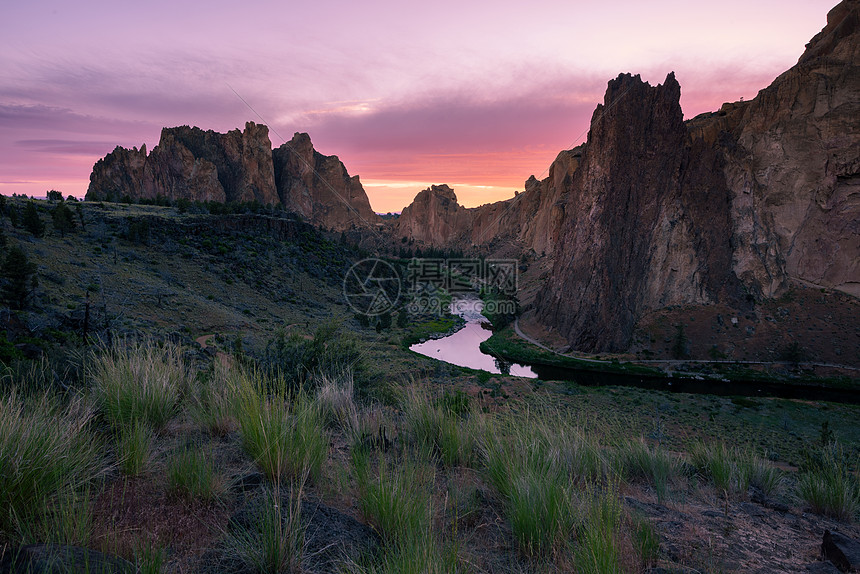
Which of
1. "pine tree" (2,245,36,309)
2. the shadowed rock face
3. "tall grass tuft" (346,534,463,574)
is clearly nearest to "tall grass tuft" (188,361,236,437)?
"tall grass tuft" (346,534,463,574)

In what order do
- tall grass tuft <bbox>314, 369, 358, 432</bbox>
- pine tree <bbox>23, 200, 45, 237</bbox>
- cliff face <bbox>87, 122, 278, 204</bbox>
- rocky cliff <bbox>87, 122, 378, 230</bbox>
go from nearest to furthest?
tall grass tuft <bbox>314, 369, 358, 432</bbox> → pine tree <bbox>23, 200, 45, 237</bbox> → cliff face <bbox>87, 122, 278, 204</bbox> → rocky cliff <bbox>87, 122, 378, 230</bbox>

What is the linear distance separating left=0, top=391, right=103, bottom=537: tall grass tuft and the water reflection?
131ft

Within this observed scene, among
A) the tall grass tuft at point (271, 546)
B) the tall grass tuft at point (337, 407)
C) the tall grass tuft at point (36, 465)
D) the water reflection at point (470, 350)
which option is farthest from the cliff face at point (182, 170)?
the tall grass tuft at point (271, 546)

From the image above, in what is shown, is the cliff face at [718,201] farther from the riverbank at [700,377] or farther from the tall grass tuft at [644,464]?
the tall grass tuft at [644,464]

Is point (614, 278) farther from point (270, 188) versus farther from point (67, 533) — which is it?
point (270, 188)

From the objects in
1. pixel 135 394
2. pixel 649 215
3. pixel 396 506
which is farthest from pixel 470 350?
pixel 396 506

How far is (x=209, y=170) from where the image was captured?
129750 mm

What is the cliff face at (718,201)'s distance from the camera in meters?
51.0

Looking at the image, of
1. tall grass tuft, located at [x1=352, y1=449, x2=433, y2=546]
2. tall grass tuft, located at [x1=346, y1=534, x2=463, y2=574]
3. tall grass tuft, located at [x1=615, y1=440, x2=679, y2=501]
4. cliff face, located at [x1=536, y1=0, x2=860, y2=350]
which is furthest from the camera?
cliff face, located at [x1=536, y1=0, x2=860, y2=350]

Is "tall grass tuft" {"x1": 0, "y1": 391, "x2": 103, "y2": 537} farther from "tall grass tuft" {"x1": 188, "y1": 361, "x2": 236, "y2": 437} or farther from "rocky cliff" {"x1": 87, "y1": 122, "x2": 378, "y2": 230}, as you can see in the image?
"rocky cliff" {"x1": 87, "y1": 122, "x2": 378, "y2": 230}

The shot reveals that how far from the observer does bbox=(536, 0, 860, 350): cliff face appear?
51031mm

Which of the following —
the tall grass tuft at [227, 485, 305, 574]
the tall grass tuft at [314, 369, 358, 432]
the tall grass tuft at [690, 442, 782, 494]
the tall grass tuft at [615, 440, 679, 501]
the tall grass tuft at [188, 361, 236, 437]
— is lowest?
the tall grass tuft at [690, 442, 782, 494]

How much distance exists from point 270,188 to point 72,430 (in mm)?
163709

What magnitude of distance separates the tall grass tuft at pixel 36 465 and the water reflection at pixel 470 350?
1572 inches
